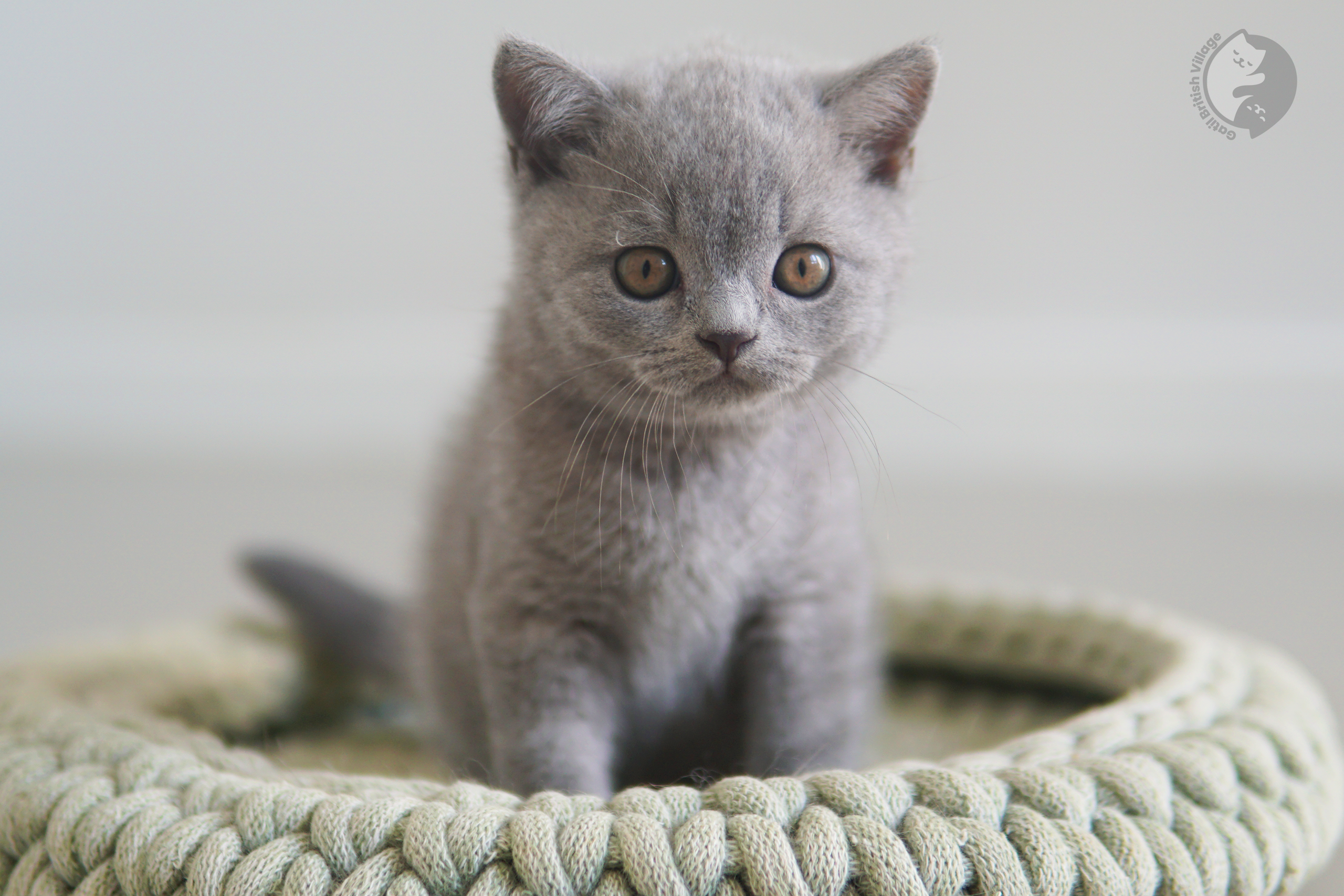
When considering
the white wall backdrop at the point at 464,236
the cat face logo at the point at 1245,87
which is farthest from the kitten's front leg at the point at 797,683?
the white wall backdrop at the point at 464,236

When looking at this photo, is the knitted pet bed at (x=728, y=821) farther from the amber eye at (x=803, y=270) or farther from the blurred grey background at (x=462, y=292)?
the blurred grey background at (x=462, y=292)

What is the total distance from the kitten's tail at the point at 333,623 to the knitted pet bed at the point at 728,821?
0.32m

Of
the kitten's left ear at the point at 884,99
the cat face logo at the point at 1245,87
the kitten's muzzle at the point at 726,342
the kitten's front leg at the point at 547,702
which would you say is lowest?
the kitten's front leg at the point at 547,702

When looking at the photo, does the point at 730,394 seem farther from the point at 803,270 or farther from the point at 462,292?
the point at 462,292

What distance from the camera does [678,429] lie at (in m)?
0.92

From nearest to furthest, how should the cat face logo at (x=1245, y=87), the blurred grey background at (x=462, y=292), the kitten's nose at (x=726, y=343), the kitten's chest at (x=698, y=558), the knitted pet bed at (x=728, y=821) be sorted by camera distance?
the knitted pet bed at (x=728, y=821) → the kitten's nose at (x=726, y=343) → the kitten's chest at (x=698, y=558) → the cat face logo at (x=1245, y=87) → the blurred grey background at (x=462, y=292)

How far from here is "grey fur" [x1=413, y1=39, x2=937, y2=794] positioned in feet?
2.72

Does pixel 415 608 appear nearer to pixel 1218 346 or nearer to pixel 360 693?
pixel 360 693

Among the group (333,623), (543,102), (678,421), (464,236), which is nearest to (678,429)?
(678,421)

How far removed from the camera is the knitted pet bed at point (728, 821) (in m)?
0.69

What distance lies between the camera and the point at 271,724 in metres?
1.26

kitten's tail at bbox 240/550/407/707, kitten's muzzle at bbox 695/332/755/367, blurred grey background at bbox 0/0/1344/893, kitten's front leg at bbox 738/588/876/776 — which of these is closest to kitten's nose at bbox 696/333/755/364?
kitten's muzzle at bbox 695/332/755/367

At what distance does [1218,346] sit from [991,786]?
1986mm

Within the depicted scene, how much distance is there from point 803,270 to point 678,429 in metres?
0.16
